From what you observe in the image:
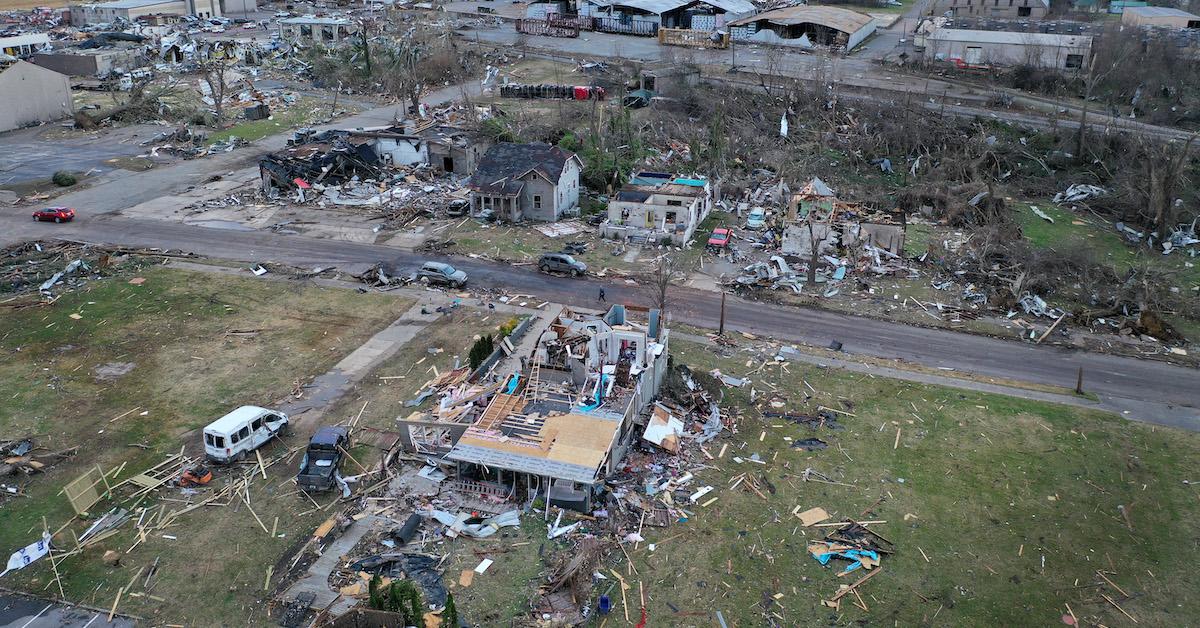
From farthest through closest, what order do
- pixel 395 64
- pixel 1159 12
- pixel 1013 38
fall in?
pixel 1159 12 → pixel 395 64 → pixel 1013 38

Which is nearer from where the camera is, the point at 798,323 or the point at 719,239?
the point at 798,323

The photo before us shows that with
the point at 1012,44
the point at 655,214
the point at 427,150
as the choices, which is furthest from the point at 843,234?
the point at 1012,44

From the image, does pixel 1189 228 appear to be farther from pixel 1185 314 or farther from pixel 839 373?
pixel 839 373

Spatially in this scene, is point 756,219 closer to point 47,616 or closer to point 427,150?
point 427,150

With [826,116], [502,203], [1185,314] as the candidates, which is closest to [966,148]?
[826,116]

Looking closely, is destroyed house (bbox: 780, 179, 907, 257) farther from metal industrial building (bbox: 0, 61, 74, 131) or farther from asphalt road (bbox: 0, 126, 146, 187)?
metal industrial building (bbox: 0, 61, 74, 131)
